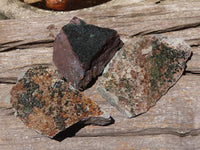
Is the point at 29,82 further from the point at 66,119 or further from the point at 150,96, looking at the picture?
the point at 150,96

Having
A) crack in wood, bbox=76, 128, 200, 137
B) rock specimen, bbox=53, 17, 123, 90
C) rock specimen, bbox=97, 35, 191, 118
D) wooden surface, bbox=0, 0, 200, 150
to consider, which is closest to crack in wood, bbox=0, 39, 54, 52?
wooden surface, bbox=0, 0, 200, 150

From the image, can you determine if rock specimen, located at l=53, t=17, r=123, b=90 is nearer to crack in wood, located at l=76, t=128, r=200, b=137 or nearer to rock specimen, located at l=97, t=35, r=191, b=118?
rock specimen, located at l=97, t=35, r=191, b=118

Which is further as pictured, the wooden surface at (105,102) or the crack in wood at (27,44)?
the crack in wood at (27,44)

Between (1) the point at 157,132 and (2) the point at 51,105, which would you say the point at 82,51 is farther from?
(1) the point at 157,132

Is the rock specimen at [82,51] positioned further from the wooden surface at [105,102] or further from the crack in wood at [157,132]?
the crack in wood at [157,132]

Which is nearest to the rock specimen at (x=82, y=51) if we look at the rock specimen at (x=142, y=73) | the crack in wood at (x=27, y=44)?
the rock specimen at (x=142, y=73)
